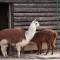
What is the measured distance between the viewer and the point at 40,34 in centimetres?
1179

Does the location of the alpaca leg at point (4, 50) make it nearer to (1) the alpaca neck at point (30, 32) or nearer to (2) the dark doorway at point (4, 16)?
(1) the alpaca neck at point (30, 32)

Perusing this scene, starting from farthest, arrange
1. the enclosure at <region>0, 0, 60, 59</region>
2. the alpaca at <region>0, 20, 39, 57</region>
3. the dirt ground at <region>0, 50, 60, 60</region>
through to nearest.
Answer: the enclosure at <region>0, 0, 60, 59</region>
the alpaca at <region>0, 20, 39, 57</region>
the dirt ground at <region>0, 50, 60, 60</region>

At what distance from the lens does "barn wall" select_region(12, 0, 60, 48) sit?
12.1 m

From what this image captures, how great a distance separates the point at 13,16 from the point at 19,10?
319mm

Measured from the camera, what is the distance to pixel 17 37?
1126 cm

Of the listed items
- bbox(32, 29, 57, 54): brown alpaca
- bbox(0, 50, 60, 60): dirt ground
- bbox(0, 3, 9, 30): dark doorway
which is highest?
bbox(0, 3, 9, 30): dark doorway

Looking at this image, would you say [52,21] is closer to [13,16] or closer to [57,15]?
[57,15]

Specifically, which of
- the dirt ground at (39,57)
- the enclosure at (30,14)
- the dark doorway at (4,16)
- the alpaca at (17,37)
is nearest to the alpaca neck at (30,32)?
the alpaca at (17,37)

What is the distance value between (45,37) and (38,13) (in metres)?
1.05

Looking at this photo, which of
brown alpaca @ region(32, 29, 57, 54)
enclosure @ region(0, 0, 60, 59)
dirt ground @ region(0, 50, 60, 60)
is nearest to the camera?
dirt ground @ region(0, 50, 60, 60)

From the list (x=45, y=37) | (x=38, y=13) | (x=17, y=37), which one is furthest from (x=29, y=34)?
(x=38, y=13)

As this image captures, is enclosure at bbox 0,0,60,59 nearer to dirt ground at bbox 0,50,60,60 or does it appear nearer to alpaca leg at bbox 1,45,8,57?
dirt ground at bbox 0,50,60,60

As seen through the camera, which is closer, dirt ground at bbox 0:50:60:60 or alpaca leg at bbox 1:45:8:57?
dirt ground at bbox 0:50:60:60

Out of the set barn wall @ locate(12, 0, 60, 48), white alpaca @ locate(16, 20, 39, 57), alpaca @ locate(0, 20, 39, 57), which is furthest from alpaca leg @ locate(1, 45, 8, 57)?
barn wall @ locate(12, 0, 60, 48)
